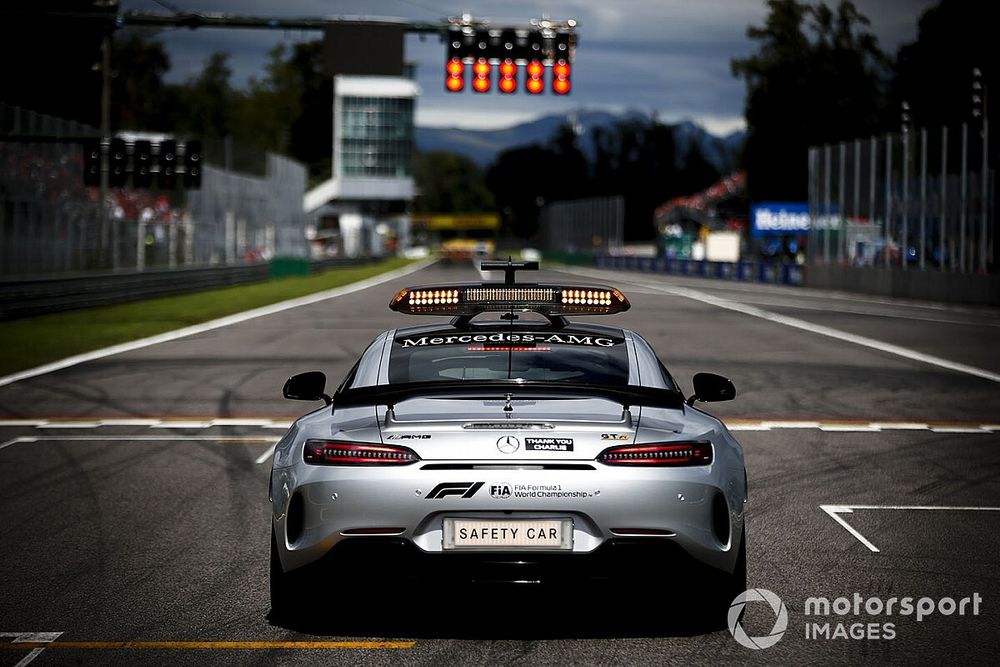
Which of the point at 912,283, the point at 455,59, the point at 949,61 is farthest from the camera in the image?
the point at 949,61

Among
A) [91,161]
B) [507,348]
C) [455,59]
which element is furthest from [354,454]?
[91,161]

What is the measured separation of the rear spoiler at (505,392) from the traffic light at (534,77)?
22.9 meters

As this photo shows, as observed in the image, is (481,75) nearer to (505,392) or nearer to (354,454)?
(505,392)

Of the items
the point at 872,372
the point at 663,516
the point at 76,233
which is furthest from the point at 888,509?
the point at 76,233

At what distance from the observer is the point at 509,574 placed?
5.63 metres

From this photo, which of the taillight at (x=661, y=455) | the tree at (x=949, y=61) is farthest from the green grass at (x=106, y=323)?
the tree at (x=949, y=61)

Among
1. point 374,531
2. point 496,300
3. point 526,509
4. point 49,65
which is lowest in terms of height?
point 374,531

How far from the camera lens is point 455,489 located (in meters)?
5.59

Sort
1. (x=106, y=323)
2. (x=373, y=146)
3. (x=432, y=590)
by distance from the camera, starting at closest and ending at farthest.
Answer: (x=432, y=590), (x=106, y=323), (x=373, y=146)

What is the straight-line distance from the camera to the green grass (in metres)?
22.5

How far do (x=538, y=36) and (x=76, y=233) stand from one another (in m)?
15.4

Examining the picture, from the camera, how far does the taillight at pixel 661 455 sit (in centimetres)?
567

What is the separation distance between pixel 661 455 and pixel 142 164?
3609cm

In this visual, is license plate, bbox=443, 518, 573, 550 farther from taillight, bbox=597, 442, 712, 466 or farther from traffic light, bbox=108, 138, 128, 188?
traffic light, bbox=108, 138, 128, 188
